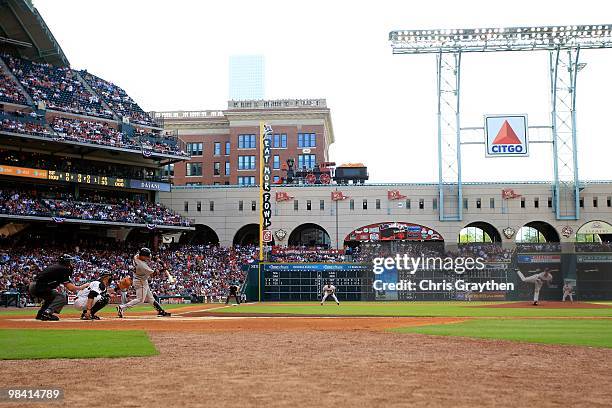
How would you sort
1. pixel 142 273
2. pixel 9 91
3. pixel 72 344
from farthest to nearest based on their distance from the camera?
pixel 9 91
pixel 142 273
pixel 72 344

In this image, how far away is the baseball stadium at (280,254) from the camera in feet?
38.3

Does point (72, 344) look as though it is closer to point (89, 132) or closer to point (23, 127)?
point (23, 127)

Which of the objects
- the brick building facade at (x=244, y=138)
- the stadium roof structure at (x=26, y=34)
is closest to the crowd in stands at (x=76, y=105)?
the stadium roof structure at (x=26, y=34)

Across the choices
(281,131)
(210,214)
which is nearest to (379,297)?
(210,214)

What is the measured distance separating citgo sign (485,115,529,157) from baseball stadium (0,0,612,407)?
0.51 ft

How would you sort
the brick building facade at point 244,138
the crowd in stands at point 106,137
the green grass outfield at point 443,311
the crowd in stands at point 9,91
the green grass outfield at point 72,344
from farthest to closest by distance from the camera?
the brick building facade at point 244,138, the crowd in stands at point 106,137, the crowd in stands at point 9,91, the green grass outfield at point 443,311, the green grass outfield at point 72,344

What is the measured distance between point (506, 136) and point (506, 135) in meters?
0.10

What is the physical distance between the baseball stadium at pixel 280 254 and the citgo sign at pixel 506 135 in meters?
0.15

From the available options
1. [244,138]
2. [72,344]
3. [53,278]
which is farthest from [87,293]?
[244,138]

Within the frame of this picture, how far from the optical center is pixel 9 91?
5394cm

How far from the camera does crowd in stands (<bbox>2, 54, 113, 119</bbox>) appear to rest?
56.8 meters

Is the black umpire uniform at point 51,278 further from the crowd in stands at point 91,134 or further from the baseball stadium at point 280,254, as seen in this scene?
the crowd in stands at point 91,134

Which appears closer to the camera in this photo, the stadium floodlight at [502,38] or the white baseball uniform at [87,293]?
the white baseball uniform at [87,293]

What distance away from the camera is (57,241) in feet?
185
